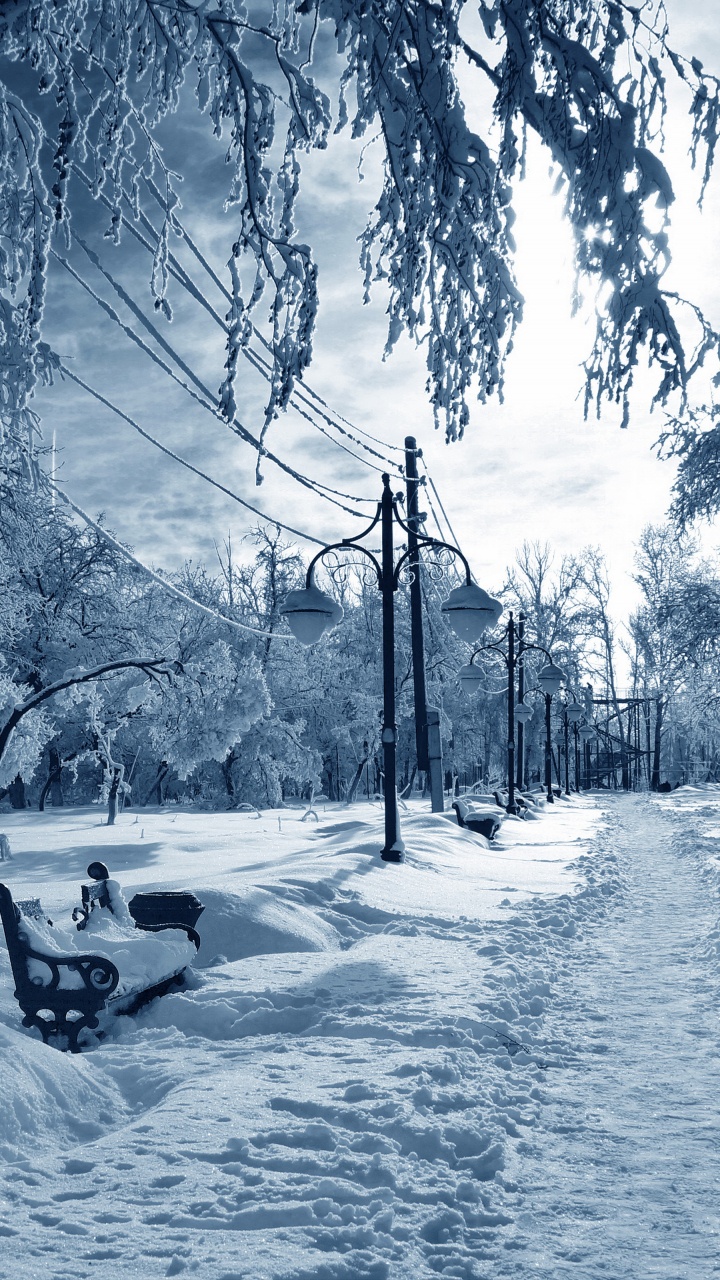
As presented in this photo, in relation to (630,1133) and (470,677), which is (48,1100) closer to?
(630,1133)

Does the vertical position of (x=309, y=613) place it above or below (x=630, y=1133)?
above

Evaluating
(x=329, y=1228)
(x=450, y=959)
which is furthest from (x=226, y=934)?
(x=329, y=1228)

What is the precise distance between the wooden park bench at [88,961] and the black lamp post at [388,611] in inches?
161

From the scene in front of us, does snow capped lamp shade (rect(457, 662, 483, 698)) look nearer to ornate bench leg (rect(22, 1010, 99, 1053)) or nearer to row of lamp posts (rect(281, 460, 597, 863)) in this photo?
row of lamp posts (rect(281, 460, 597, 863))

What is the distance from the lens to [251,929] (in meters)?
7.65

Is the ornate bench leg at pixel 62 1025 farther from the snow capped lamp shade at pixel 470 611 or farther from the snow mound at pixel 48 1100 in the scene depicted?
the snow capped lamp shade at pixel 470 611

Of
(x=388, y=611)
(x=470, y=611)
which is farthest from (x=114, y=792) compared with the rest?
(x=470, y=611)

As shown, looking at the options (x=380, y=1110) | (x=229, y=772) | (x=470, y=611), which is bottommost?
(x=380, y=1110)

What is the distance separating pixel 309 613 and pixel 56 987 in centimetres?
568

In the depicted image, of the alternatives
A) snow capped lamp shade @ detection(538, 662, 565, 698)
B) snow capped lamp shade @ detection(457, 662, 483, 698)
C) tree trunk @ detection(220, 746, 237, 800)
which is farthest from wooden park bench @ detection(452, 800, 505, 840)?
tree trunk @ detection(220, 746, 237, 800)

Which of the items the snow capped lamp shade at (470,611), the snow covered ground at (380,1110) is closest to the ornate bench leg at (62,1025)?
the snow covered ground at (380,1110)

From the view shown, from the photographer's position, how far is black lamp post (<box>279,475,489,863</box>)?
33.4ft

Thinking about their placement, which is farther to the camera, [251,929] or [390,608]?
[390,608]

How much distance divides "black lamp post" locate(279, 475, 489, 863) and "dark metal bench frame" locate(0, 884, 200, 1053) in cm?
535
